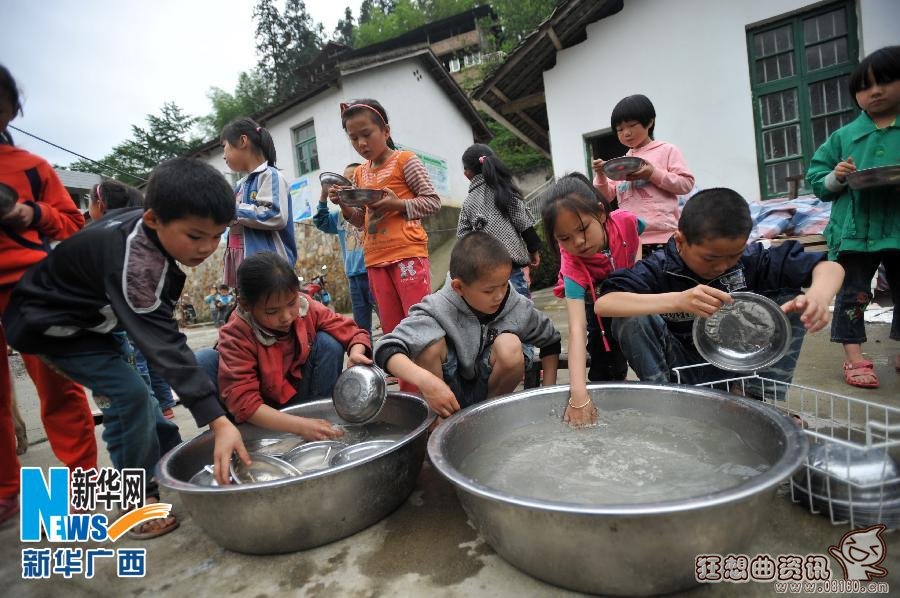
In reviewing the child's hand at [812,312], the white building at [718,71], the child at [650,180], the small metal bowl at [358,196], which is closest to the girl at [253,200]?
the small metal bowl at [358,196]

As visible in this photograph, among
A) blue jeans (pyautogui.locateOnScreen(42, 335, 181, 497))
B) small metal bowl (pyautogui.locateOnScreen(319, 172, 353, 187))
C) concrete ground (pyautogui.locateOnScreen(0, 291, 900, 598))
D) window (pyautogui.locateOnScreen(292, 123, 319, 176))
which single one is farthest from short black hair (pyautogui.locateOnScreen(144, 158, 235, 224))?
window (pyautogui.locateOnScreen(292, 123, 319, 176))

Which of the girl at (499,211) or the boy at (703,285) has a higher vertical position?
the girl at (499,211)

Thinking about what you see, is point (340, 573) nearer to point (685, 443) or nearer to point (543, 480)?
point (543, 480)

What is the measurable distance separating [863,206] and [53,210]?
361cm

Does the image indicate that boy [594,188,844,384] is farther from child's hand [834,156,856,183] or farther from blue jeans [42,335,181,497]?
blue jeans [42,335,181,497]

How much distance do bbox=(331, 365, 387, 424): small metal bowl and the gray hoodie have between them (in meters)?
0.08

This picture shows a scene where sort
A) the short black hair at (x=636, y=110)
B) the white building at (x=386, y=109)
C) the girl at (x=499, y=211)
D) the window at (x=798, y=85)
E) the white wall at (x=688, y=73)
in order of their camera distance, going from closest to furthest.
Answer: the short black hair at (x=636, y=110), the girl at (x=499, y=211), the window at (x=798, y=85), the white wall at (x=688, y=73), the white building at (x=386, y=109)

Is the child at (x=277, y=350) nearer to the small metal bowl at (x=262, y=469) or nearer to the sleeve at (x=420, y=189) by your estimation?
the small metal bowl at (x=262, y=469)

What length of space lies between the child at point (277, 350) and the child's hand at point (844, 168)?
7.95 feet

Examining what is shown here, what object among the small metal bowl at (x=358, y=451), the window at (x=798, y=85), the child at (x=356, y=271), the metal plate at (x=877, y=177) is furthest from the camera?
the window at (x=798, y=85)

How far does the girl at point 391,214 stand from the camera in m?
2.61

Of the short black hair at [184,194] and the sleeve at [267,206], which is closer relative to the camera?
the short black hair at [184,194]

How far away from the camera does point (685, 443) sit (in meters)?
1.53

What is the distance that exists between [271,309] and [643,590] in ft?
5.08
